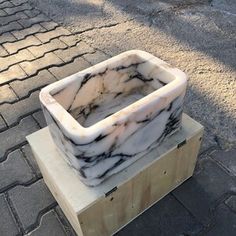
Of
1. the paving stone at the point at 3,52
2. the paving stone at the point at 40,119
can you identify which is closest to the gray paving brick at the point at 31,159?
the paving stone at the point at 40,119

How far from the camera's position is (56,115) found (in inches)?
35.5

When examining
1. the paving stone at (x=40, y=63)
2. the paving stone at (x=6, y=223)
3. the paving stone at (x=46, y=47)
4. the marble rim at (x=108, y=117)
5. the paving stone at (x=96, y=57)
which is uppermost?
the marble rim at (x=108, y=117)

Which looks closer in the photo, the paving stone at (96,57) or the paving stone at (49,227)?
the paving stone at (49,227)

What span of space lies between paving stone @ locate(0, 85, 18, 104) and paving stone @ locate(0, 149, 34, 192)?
0.39 m

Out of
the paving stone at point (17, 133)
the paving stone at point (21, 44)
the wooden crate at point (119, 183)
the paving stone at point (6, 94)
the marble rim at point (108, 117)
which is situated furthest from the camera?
the paving stone at point (21, 44)

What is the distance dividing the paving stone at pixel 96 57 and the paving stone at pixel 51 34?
0.35 meters

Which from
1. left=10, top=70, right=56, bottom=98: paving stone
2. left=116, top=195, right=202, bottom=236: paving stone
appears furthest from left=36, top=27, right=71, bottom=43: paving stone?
left=116, top=195, right=202, bottom=236: paving stone

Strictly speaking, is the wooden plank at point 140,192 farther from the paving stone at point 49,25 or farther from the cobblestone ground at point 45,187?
the paving stone at point 49,25

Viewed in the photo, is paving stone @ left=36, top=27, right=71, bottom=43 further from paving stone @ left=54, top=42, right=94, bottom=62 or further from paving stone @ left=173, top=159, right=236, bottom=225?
paving stone @ left=173, top=159, right=236, bottom=225

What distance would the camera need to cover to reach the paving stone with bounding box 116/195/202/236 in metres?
1.16

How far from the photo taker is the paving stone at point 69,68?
6.15ft

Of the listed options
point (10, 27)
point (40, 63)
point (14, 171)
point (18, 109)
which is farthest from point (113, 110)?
point (10, 27)

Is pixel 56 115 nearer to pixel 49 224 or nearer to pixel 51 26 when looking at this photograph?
pixel 49 224

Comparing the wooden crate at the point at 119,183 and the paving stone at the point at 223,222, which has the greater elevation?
the wooden crate at the point at 119,183
